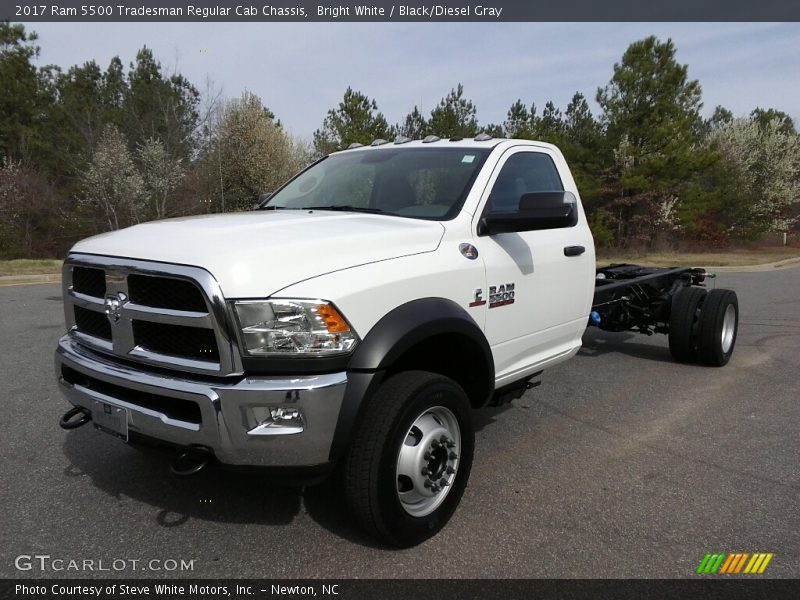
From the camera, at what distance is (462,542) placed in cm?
298

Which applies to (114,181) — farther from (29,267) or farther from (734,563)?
(734,563)

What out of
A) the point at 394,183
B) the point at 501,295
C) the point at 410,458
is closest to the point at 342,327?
the point at 410,458

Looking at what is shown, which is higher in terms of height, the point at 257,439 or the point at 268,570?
the point at 257,439

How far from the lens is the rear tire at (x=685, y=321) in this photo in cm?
636

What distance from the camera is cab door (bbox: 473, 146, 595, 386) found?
357cm

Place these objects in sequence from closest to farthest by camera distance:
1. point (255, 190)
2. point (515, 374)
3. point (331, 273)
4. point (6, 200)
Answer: point (331, 273) → point (515, 374) → point (6, 200) → point (255, 190)

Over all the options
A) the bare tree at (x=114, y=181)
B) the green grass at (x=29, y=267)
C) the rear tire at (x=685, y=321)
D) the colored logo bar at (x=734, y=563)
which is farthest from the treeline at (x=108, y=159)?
the colored logo bar at (x=734, y=563)

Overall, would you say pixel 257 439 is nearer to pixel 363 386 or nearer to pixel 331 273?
pixel 363 386

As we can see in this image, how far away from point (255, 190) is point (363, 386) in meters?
28.3

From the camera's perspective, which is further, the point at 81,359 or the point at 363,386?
the point at 81,359

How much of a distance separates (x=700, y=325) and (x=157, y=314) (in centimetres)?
551

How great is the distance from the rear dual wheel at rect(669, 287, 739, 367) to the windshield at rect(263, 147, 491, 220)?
11.8 feet

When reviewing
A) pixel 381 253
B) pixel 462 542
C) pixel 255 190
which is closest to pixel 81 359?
pixel 381 253

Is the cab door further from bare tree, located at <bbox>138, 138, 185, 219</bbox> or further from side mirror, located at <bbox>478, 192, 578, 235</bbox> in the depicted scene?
bare tree, located at <bbox>138, 138, 185, 219</bbox>
